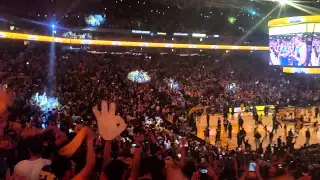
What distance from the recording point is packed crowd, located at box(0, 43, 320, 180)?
166 inches

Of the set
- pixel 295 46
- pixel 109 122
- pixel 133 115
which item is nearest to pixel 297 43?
pixel 295 46

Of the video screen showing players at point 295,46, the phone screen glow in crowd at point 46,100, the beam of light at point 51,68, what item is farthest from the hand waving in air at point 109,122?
the video screen showing players at point 295,46

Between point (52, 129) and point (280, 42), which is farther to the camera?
point (280, 42)

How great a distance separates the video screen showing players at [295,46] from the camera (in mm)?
30984

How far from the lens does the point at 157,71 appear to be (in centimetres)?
3953

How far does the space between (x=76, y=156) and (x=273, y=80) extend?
1770 inches

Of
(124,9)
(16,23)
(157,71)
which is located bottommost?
(157,71)

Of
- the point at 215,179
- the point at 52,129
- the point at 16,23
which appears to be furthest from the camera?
the point at 16,23

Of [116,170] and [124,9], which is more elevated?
[124,9]

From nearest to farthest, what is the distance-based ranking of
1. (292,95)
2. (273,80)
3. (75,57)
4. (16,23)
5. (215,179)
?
(215,179) < (16,23) < (75,57) < (292,95) < (273,80)

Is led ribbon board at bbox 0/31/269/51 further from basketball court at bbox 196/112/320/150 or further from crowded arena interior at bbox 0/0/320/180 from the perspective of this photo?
basketball court at bbox 196/112/320/150

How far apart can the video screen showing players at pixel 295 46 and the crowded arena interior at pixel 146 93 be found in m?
0.09

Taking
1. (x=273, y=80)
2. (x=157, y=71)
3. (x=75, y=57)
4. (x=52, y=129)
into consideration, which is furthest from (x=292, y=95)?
(x=52, y=129)

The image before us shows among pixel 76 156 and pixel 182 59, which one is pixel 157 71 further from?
pixel 76 156
